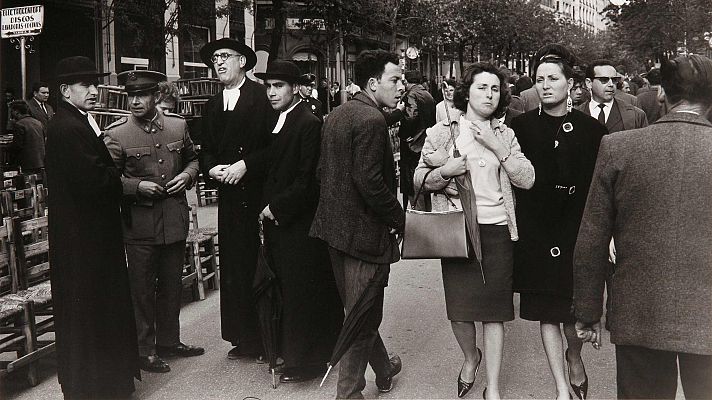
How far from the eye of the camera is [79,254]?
4863mm

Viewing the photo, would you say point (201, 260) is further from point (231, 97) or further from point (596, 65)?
point (596, 65)

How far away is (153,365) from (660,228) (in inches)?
149

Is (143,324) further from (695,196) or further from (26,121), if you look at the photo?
(26,121)

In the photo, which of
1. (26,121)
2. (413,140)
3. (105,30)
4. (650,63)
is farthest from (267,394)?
(650,63)

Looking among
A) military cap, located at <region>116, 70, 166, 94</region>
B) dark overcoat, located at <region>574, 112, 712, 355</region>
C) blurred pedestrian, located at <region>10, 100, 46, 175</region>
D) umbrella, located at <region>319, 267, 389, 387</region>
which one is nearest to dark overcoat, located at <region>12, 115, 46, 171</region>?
blurred pedestrian, located at <region>10, 100, 46, 175</region>

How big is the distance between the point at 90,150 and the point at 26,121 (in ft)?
32.9

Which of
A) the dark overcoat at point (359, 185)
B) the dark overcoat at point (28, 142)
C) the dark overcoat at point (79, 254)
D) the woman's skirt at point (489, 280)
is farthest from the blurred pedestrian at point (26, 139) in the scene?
the woman's skirt at point (489, 280)

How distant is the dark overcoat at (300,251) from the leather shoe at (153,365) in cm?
90

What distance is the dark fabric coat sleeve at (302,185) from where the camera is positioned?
209 inches

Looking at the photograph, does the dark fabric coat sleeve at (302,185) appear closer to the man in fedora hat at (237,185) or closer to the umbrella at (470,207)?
the man in fedora hat at (237,185)

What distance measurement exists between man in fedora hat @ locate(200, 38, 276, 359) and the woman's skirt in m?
1.77

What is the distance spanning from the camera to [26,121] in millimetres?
14039

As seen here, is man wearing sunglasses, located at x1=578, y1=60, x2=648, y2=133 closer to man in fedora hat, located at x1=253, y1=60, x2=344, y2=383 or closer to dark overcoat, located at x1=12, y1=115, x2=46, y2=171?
man in fedora hat, located at x1=253, y1=60, x2=344, y2=383

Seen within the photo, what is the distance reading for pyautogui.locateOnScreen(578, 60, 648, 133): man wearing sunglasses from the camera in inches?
263
